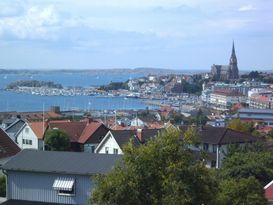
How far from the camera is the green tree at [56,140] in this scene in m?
36.0

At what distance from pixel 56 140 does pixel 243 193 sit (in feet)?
64.0

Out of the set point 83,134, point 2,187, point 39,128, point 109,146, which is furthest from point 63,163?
point 39,128

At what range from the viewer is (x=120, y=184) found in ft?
41.4

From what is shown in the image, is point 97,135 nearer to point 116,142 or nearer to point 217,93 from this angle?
point 116,142

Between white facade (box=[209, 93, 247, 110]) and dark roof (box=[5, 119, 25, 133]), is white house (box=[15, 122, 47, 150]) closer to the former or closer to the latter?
dark roof (box=[5, 119, 25, 133])

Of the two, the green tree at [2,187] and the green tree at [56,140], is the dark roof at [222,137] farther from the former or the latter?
the green tree at [2,187]

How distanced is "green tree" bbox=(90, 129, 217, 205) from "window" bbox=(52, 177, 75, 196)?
197 inches

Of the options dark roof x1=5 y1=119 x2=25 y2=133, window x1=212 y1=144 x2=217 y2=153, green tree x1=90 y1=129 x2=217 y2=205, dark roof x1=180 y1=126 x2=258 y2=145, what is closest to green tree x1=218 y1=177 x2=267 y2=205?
green tree x1=90 y1=129 x2=217 y2=205

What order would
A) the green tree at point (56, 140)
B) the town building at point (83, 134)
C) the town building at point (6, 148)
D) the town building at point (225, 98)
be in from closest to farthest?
the town building at point (6, 148) < the green tree at point (56, 140) < the town building at point (83, 134) < the town building at point (225, 98)

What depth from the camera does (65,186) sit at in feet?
59.1

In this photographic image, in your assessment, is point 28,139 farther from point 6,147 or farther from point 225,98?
point 225,98

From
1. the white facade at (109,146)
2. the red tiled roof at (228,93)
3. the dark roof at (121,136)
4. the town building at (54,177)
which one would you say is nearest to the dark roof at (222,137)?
the dark roof at (121,136)

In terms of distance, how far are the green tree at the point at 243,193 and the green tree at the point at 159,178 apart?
17.6 feet

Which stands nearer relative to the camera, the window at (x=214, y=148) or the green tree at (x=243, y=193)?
the green tree at (x=243, y=193)
